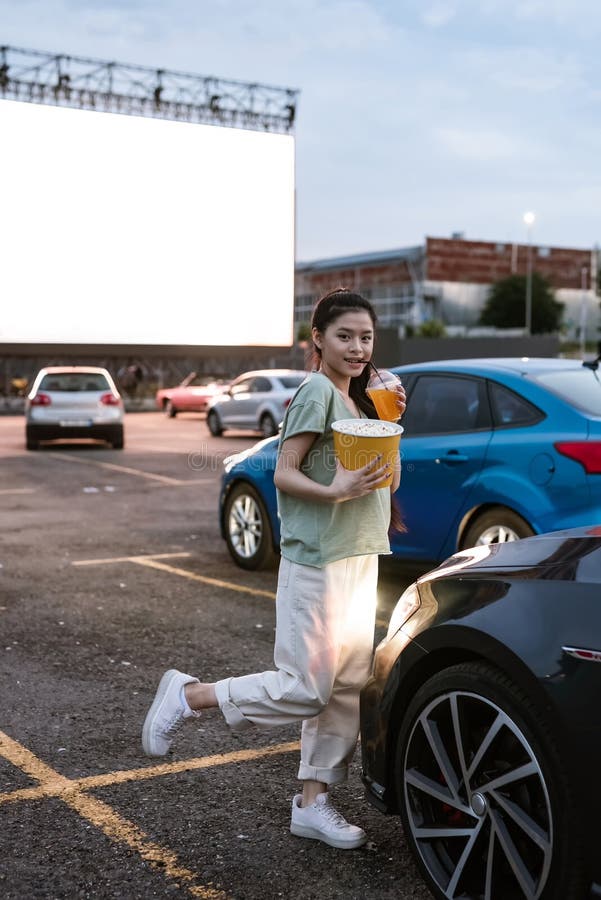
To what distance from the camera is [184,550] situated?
952 cm

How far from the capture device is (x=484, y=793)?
9.76ft

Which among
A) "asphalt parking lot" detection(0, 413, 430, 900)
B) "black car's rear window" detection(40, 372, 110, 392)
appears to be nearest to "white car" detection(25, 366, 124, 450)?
"black car's rear window" detection(40, 372, 110, 392)

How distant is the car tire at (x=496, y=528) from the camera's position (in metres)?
6.40

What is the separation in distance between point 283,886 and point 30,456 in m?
16.3

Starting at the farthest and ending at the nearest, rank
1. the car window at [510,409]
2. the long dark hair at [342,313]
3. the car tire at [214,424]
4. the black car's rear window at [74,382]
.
A: the car tire at [214,424], the black car's rear window at [74,382], the car window at [510,409], the long dark hair at [342,313]

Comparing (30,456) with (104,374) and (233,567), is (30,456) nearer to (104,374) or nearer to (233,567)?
(104,374)

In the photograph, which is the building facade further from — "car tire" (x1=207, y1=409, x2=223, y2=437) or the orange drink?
the orange drink

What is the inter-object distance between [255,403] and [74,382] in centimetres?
427

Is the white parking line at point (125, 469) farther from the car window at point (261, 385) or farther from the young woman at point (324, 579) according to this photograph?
the young woman at point (324, 579)

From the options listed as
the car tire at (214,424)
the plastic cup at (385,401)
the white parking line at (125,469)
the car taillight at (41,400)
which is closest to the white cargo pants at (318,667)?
the plastic cup at (385,401)

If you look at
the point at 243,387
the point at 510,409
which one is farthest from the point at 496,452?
the point at 243,387

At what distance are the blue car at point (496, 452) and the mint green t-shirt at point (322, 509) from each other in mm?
2766

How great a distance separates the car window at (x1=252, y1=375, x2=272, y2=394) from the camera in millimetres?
23641

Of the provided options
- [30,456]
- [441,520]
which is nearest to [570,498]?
[441,520]
